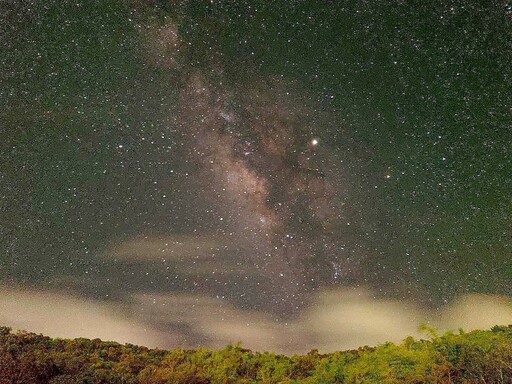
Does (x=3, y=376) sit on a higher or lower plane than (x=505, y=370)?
lower

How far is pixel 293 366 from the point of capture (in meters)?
21.5

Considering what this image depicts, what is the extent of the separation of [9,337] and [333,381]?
13.0 m

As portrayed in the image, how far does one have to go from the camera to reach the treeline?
38.9ft

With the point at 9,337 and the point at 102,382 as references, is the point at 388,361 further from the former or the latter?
the point at 9,337

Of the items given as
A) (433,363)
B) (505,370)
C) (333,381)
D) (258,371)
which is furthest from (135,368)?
(505,370)

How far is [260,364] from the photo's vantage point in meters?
22.6

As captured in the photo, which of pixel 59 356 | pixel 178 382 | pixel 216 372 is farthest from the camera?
pixel 216 372

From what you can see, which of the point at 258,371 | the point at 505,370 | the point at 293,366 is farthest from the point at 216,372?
the point at 505,370

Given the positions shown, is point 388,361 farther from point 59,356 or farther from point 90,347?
point 90,347

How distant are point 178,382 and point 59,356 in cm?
592

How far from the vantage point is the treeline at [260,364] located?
11852 millimetres

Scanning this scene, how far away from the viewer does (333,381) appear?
1498cm

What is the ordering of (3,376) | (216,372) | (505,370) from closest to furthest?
(3,376) → (505,370) → (216,372)

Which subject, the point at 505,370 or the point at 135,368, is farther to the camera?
the point at 135,368
